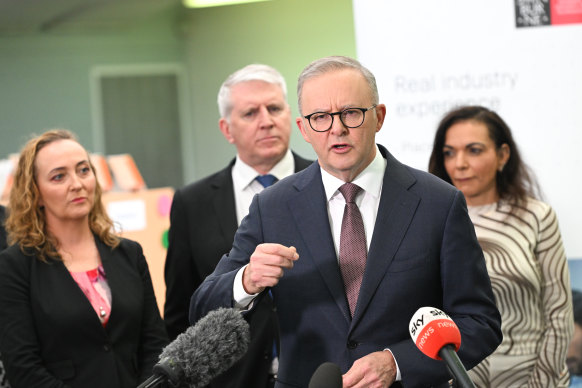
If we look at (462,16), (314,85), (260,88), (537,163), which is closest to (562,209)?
(537,163)

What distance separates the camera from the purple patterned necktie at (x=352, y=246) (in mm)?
1972

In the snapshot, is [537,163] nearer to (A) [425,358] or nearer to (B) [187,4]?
(A) [425,358]

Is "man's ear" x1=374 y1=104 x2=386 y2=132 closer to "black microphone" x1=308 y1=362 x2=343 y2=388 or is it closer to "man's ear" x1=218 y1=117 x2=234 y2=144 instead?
"black microphone" x1=308 y1=362 x2=343 y2=388

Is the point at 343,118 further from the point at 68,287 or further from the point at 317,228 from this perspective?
the point at 68,287

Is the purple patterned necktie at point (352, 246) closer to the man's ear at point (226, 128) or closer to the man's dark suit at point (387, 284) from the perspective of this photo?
the man's dark suit at point (387, 284)

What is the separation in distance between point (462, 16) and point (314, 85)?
1.84 m

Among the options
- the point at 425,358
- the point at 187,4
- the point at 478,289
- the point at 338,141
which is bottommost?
the point at 425,358

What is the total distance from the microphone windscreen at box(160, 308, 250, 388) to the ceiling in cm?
832

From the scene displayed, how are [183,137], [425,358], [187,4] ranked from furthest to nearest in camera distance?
1. [183,137]
2. [187,4]
3. [425,358]

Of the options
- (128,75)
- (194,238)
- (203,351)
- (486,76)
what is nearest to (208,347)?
(203,351)

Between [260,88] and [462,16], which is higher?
[462,16]

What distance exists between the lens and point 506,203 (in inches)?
125

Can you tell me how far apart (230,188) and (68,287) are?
2.51ft

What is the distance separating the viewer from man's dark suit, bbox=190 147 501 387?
6.29 ft
